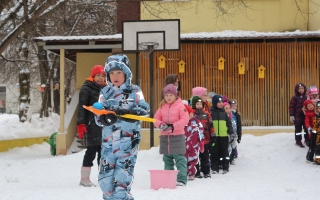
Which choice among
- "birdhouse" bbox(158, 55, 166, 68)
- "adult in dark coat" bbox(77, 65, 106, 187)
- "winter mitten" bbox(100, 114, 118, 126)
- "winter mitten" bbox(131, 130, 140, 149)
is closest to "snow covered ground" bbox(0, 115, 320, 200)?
"adult in dark coat" bbox(77, 65, 106, 187)

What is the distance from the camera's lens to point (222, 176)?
1000cm

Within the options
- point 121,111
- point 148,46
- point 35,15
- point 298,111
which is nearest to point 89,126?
point 121,111

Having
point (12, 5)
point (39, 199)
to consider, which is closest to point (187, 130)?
point (39, 199)

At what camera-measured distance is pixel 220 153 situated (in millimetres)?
10625

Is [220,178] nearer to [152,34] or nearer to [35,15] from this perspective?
[152,34]

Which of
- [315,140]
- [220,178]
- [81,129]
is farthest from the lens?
[315,140]

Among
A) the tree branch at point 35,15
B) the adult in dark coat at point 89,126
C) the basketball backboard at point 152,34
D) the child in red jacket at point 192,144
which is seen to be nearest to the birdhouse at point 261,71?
the basketball backboard at point 152,34

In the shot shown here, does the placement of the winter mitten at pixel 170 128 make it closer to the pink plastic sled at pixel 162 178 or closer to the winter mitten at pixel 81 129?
the pink plastic sled at pixel 162 178

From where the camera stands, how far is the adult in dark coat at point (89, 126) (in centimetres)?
812

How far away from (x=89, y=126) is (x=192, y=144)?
190cm

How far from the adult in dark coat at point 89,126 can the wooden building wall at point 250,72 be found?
25.6 feet

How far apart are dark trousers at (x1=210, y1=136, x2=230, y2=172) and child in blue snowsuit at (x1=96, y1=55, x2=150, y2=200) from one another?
5.02 m

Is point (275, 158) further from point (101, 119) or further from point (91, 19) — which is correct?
point (91, 19)

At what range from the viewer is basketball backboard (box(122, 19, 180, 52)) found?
13.9 m
